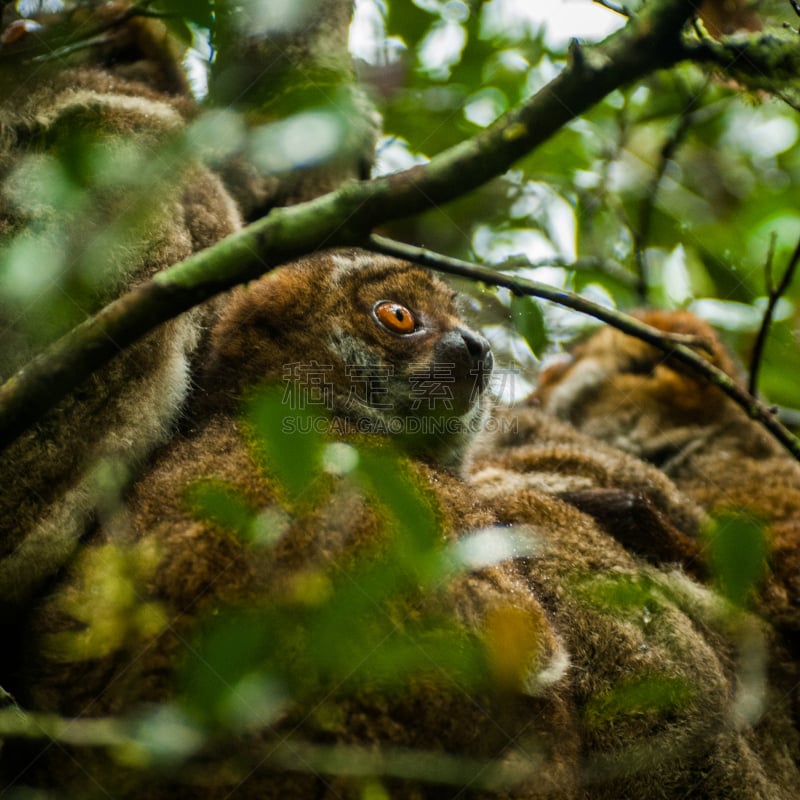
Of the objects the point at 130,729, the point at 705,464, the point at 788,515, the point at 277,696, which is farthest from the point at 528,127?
the point at 705,464

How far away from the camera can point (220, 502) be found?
2240 mm

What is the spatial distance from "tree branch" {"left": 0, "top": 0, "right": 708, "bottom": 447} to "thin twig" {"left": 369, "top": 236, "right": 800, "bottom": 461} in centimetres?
18

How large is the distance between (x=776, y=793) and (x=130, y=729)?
2856 millimetres

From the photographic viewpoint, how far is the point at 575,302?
2775mm

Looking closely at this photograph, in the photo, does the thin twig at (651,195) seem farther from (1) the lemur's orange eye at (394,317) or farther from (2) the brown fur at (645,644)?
(1) the lemur's orange eye at (394,317)

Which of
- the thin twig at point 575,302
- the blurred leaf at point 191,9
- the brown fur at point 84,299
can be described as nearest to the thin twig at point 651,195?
the thin twig at point 575,302

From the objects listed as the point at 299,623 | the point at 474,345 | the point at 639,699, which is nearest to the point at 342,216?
the point at 299,623

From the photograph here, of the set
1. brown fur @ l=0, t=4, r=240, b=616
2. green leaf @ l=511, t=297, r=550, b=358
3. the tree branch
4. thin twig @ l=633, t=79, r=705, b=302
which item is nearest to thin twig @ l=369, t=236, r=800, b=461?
the tree branch

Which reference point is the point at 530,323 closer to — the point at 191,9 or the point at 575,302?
the point at 575,302

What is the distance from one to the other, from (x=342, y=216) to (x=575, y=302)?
87 centimetres

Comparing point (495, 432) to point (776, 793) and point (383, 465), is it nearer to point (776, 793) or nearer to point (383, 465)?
point (776, 793)

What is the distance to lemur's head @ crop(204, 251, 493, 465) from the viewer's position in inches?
140

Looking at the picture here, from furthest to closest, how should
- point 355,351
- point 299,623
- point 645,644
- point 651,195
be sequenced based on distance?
point 651,195
point 645,644
point 355,351
point 299,623

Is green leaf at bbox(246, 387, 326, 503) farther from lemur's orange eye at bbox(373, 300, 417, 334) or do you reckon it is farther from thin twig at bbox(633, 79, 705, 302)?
thin twig at bbox(633, 79, 705, 302)
